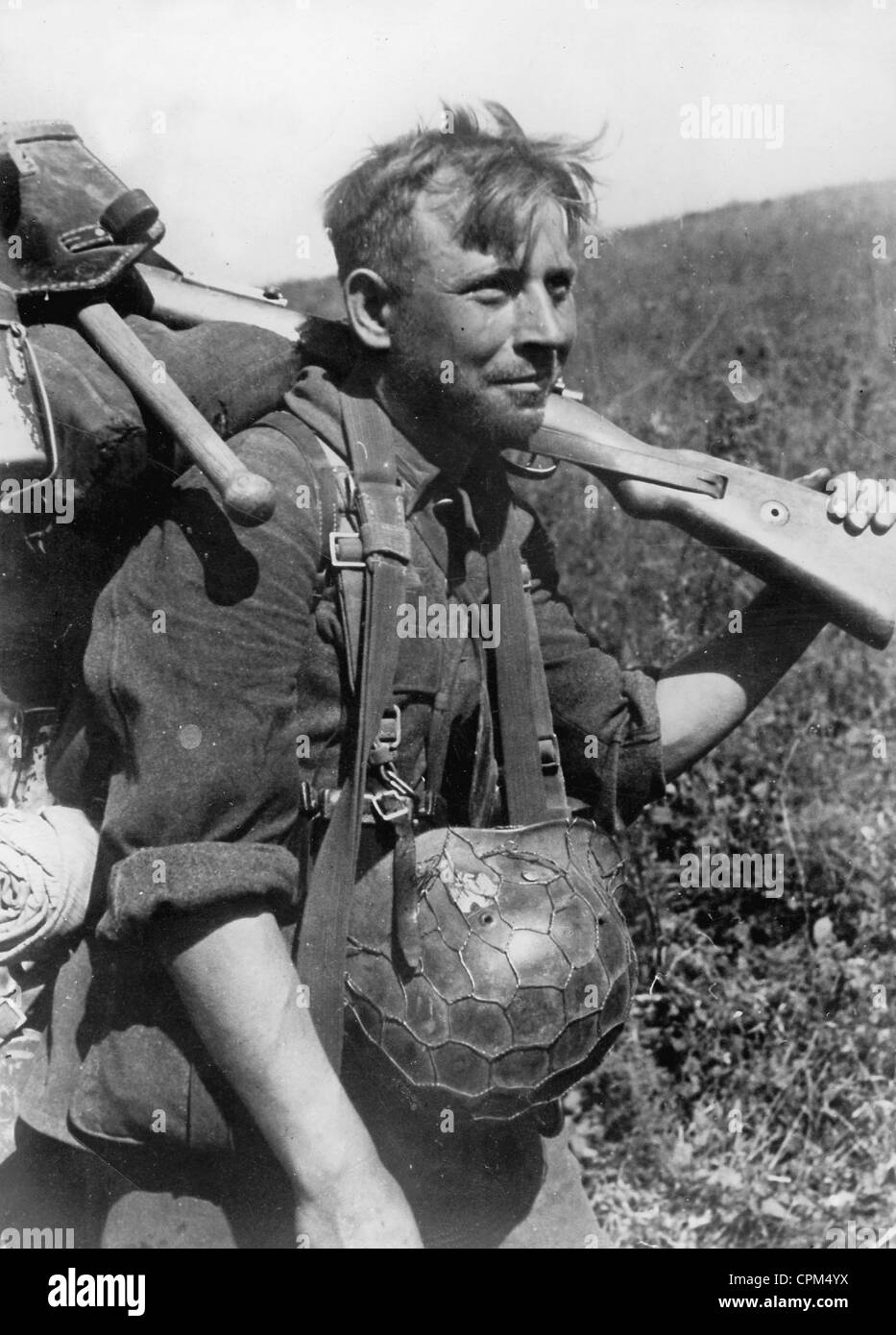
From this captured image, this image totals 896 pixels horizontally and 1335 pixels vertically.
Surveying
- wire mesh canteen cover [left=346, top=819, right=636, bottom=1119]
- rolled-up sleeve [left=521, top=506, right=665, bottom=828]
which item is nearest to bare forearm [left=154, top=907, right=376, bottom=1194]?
wire mesh canteen cover [left=346, top=819, right=636, bottom=1119]

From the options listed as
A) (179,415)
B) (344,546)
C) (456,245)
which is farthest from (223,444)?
(456,245)

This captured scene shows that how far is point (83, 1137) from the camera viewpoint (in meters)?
2.20

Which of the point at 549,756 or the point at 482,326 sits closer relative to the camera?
the point at 482,326

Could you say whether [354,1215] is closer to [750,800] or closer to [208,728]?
[208,728]

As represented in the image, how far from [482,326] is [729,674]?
809 mm

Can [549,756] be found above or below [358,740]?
below

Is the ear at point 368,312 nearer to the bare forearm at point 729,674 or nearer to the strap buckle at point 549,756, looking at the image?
the strap buckle at point 549,756

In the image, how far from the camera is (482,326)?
2193 millimetres

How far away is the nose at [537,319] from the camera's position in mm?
2203

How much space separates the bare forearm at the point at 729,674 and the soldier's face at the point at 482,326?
0.59 m

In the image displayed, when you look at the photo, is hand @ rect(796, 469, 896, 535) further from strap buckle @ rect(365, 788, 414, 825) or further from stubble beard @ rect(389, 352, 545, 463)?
strap buckle @ rect(365, 788, 414, 825)

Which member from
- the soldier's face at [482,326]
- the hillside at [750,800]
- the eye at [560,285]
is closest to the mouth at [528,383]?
the soldier's face at [482,326]

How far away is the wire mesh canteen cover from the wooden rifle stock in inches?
26.0

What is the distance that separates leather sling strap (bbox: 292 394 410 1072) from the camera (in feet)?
6.91
